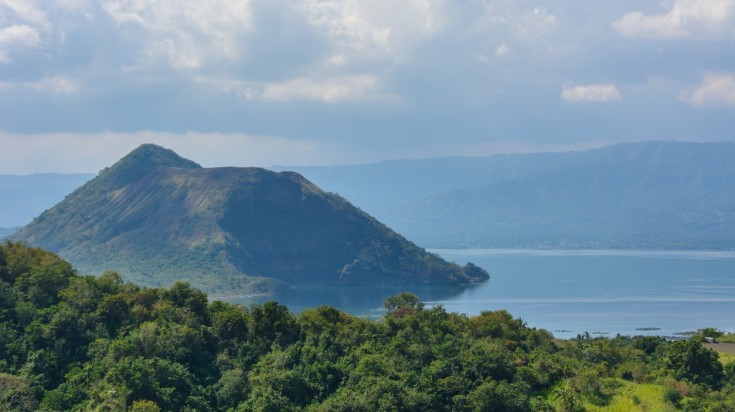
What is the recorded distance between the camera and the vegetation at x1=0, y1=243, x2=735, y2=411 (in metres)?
39.3

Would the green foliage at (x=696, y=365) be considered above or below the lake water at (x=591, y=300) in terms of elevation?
below

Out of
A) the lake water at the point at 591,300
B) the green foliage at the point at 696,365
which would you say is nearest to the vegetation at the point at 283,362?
the green foliage at the point at 696,365

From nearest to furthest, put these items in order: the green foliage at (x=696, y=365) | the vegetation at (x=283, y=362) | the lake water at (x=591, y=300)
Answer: the vegetation at (x=283, y=362) → the green foliage at (x=696, y=365) → the lake water at (x=591, y=300)

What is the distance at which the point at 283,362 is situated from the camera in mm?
43906

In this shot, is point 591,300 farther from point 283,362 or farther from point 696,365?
point 283,362

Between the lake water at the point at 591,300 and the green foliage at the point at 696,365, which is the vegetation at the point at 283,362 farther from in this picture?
the lake water at the point at 591,300

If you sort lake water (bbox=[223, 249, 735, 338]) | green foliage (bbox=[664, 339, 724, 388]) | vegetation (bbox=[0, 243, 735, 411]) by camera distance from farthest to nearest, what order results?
lake water (bbox=[223, 249, 735, 338]) → green foliage (bbox=[664, 339, 724, 388]) → vegetation (bbox=[0, 243, 735, 411])

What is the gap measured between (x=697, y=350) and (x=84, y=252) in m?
175

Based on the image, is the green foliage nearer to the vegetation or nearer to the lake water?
the vegetation

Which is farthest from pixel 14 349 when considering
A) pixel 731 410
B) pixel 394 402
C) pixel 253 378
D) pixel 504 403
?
pixel 731 410

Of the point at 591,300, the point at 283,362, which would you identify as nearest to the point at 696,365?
the point at 283,362

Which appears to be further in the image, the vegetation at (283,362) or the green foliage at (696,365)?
the green foliage at (696,365)

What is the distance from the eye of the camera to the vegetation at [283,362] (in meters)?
39.3

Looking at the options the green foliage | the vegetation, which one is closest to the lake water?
the vegetation
